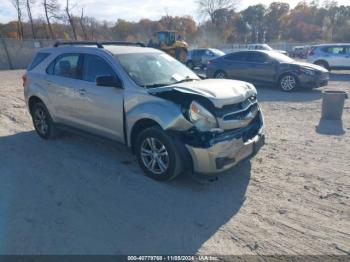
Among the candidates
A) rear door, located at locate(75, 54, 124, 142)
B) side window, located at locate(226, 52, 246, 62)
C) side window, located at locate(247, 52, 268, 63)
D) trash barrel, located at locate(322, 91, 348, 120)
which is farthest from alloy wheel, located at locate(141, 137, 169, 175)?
side window, located at locate(226, 52, 246, 62)

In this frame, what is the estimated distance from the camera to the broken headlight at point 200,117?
3.59 meters

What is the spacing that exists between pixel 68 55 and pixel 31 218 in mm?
2963

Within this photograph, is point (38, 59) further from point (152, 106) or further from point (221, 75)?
point (221, 75)

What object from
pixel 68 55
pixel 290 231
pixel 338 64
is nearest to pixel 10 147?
pixel 68 55

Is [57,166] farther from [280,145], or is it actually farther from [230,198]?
[280,145]

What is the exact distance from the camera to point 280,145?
539 cm

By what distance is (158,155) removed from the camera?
156 inches

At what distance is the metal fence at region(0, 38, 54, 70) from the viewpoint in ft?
84.1

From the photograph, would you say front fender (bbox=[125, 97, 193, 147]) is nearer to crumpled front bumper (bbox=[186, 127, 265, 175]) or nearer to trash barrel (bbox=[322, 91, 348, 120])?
crumpled front bumper (bbox=[186, 127, 265, 175])

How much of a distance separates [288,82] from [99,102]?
8.26 metres

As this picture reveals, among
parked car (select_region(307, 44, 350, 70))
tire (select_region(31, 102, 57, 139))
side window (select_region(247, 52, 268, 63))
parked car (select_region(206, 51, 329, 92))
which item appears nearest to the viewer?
tire (select_region(31, 102, 57, 139))

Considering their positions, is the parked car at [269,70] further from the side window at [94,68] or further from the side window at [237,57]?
the side window at [94,68]

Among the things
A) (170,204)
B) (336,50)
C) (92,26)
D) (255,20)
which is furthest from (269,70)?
(255,20)

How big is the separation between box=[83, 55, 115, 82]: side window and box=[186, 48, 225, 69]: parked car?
15.6 m
